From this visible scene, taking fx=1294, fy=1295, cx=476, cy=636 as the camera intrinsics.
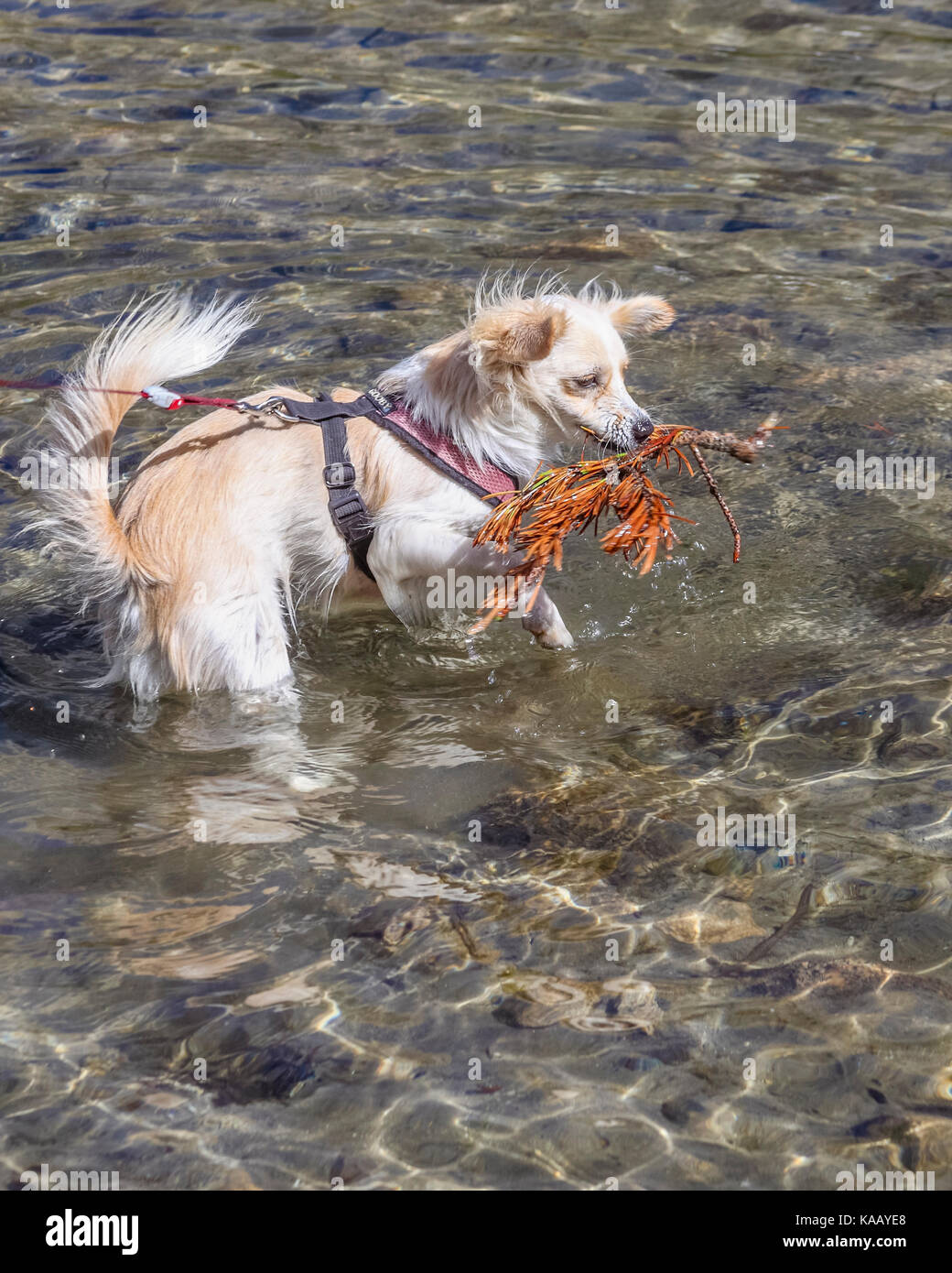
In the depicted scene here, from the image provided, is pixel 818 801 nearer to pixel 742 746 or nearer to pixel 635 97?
pixel 742 746

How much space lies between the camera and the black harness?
15.1 feet

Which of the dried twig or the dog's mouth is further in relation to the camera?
the dog's mouth

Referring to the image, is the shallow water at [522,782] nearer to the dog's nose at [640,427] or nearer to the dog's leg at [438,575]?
the dog's leg at [438,575]

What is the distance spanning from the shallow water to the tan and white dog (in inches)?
12.5

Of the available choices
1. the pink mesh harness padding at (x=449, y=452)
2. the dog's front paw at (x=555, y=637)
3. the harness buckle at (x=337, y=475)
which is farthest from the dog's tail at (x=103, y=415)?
the dog's front paw at (x=555, y=637)

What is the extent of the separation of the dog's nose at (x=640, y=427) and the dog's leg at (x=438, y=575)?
0.65 m

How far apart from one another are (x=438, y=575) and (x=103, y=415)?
4.36ft

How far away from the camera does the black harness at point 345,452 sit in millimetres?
4617

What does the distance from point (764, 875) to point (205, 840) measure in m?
1.69

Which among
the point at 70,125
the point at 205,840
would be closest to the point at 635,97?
the point at 70,125

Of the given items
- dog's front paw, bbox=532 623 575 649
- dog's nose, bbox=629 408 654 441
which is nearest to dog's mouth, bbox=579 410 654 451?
dog's nose, bbox=629 408 654 441

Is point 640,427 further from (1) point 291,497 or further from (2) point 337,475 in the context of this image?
(1) point 291,497

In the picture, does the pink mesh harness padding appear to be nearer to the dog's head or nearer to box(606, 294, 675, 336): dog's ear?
the dog's head

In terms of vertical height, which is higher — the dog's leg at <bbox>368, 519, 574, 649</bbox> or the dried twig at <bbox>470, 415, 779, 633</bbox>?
the dried twig at <bbox>470, 415, 779, 633</bbox>
